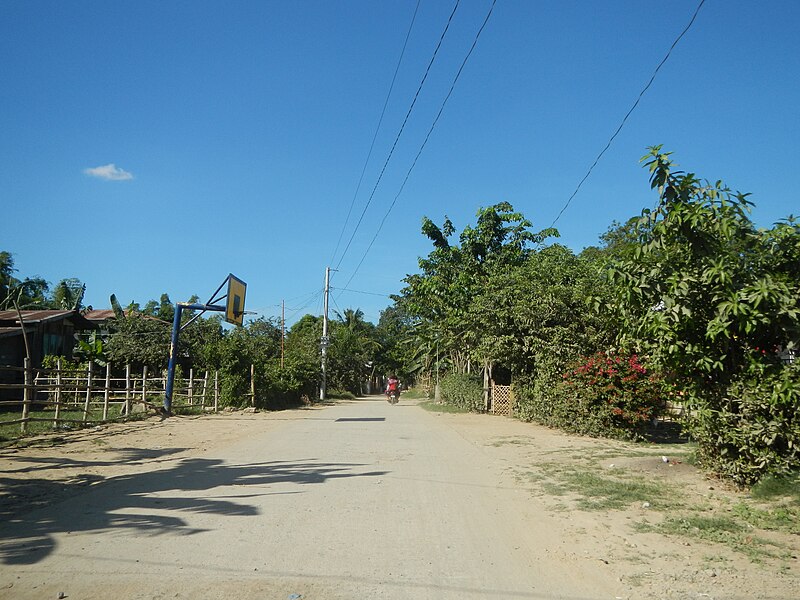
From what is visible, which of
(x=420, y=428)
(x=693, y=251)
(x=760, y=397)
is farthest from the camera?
(x=420, y=428)

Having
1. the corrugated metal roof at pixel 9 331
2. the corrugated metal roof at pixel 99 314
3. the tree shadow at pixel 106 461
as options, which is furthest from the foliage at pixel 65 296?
the tree shadow at pixel 106 461

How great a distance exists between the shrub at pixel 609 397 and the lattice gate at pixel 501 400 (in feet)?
29.2

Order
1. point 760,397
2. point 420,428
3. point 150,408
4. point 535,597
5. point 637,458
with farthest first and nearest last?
point 150,408
point 420,428
point 637,458
point 760,397
point 535,597

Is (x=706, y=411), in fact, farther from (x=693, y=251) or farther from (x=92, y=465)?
(x=92, y=465)

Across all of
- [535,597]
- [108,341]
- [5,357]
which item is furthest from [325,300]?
[535,597]

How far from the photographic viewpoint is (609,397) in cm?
1489

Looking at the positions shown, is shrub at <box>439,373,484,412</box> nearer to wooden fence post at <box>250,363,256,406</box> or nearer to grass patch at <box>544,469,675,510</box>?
→ wooden fence post at <box>250,363,256,406</box>

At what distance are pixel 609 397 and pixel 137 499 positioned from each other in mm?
11091

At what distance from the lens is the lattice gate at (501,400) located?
25.4 m

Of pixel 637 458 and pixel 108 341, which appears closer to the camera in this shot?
pixel 637 458

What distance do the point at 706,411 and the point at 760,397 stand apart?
2.43 feet

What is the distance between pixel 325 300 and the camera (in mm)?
45531

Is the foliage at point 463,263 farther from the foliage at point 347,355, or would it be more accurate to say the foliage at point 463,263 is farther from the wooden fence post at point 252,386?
the foliage at point 347,355

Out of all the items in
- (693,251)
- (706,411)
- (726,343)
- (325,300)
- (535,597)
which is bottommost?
(535,597)
